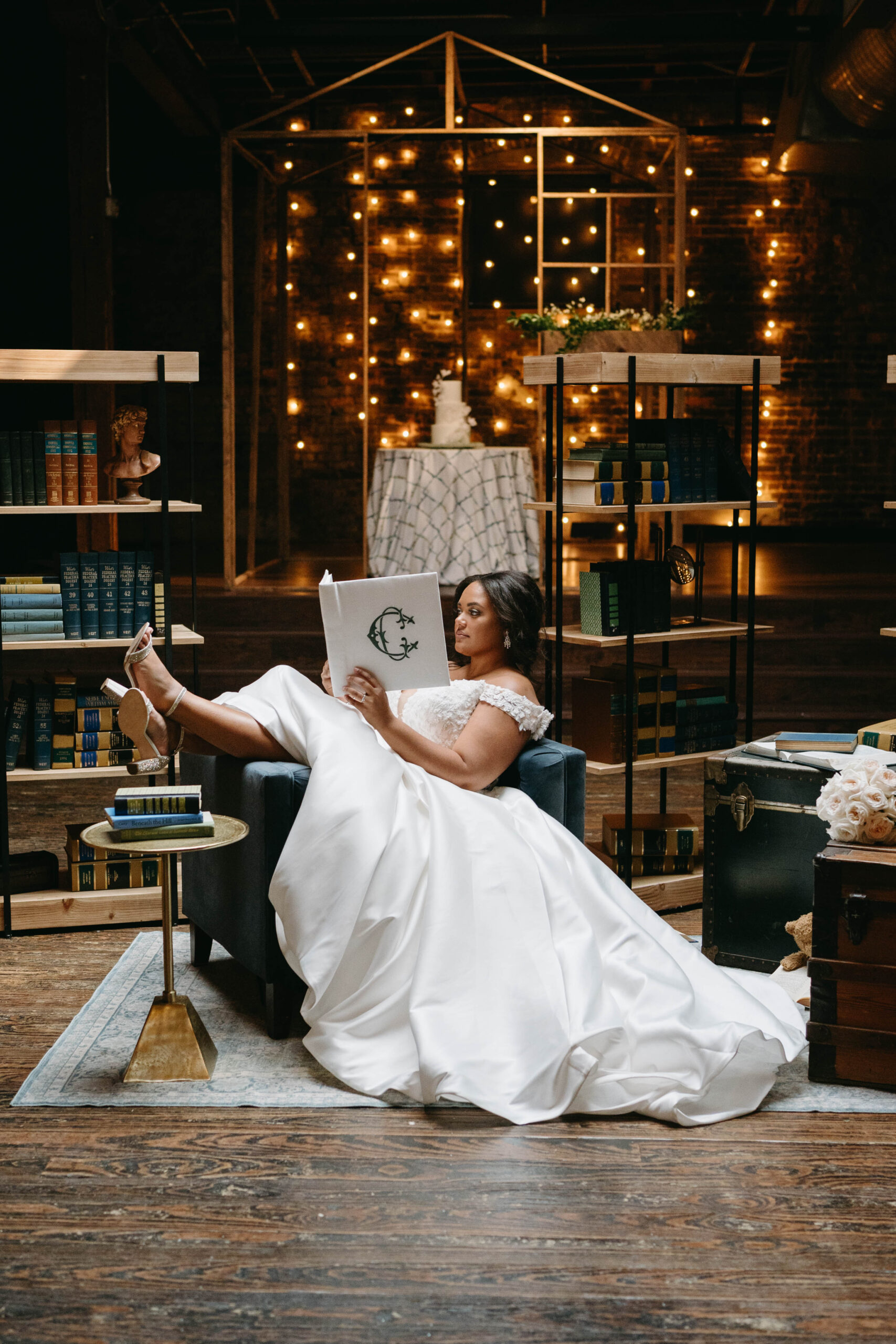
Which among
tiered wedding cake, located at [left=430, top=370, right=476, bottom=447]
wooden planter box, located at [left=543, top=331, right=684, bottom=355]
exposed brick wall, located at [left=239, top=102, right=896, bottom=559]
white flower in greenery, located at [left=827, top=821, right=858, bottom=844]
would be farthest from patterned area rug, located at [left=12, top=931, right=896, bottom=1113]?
exposed brick wall, located at [left=239, top=102, right=896, bottom=559]

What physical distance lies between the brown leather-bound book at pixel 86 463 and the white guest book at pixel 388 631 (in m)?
1.17

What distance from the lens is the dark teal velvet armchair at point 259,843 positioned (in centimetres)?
301

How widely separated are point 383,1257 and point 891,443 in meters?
10.1

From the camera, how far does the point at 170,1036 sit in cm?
282

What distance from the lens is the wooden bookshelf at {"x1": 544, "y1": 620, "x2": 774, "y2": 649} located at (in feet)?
12.7

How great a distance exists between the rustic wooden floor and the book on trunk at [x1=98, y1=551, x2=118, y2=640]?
1539 millimetres

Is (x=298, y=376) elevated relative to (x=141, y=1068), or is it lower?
elevated

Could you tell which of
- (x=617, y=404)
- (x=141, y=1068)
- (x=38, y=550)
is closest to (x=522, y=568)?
(x=38, y=550)

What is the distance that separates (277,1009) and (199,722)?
70 cm

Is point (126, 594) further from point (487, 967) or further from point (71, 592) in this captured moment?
point (487, 967)

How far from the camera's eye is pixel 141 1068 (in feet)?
9.18

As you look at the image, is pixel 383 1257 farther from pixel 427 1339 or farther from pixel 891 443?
pixel 891 443

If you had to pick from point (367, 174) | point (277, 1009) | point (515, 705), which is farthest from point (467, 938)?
point (367, 174)

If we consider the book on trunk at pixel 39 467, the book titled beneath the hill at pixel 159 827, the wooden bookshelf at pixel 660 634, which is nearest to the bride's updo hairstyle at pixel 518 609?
the wooden bookshelf at pixel 660 634
